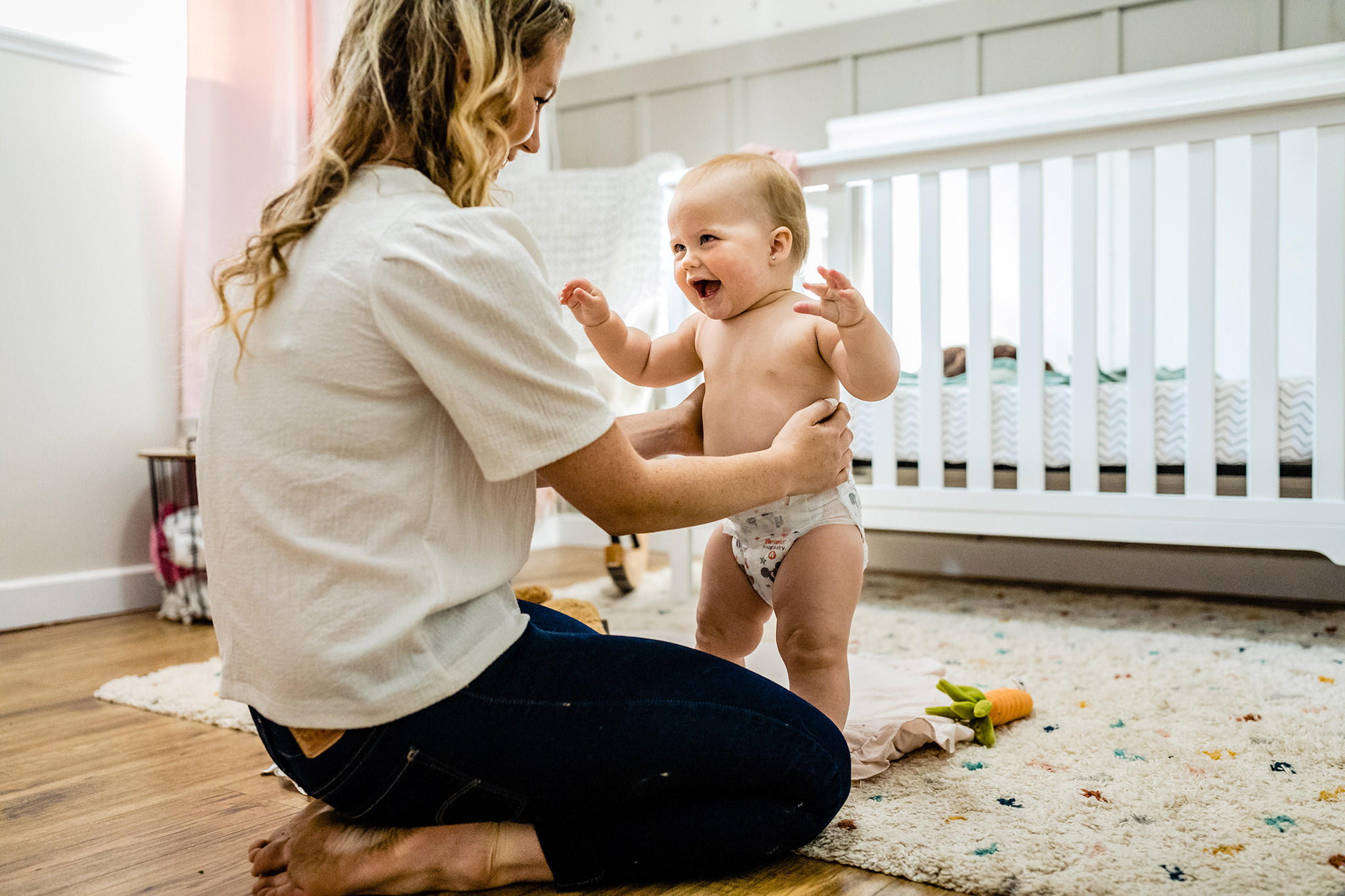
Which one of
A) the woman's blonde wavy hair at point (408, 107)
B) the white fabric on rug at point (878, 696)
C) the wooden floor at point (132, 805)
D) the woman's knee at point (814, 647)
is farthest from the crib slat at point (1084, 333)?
the woman's blonde wavy hair at point (408, 107)

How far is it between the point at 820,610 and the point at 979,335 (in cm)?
93

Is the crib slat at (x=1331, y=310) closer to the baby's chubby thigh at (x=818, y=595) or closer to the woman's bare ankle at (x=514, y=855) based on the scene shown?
the baby's chubby thigh at (x=818, y=595)

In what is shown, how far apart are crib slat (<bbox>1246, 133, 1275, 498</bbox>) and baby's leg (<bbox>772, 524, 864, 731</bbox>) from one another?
0.91 metres

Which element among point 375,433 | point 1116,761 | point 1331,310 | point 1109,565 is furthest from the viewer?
point 1109,565

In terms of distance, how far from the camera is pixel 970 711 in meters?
1.15

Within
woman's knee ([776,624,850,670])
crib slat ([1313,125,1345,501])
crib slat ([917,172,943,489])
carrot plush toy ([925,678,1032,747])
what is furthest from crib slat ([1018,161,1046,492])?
woman's knee ([776,624,850,670])

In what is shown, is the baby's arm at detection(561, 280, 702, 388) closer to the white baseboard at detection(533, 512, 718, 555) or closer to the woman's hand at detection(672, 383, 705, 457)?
the woman's hand at detection(672, 383, 705, 457)

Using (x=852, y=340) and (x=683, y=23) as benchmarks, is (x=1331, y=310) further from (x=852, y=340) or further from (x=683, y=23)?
(x=683, y=23)

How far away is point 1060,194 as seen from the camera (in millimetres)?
2420

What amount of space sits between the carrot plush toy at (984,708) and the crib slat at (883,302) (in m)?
0.69

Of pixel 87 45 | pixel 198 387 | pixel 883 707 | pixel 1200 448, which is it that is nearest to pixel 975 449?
pixel 1200 448

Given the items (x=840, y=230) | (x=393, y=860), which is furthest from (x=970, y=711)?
(x=840, y=230)

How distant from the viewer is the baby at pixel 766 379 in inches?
39.9

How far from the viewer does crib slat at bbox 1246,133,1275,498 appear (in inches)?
61.4
